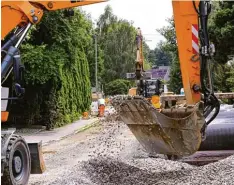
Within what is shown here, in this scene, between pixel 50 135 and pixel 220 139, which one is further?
pixel 50 135

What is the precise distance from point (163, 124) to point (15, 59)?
2.62 metres

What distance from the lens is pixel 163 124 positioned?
7.44 metres

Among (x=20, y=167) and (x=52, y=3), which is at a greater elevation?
(x=52, y=3)

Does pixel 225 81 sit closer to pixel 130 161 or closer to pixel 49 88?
pixel 49 88

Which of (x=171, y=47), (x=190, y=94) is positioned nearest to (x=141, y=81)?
(x=171, y=47)

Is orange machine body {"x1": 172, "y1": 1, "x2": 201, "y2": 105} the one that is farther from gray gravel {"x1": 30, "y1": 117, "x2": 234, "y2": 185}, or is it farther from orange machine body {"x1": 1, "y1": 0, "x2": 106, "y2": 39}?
orange machine body {"x1": 1, "y1": 0, "x2": 106, "y2": 39}

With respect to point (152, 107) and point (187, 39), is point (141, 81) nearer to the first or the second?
point (152, 107)

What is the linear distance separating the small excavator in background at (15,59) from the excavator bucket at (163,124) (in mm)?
1815

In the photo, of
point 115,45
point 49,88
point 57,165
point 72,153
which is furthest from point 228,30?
point 115,45

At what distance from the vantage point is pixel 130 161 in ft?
30.5

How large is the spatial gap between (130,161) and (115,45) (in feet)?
184

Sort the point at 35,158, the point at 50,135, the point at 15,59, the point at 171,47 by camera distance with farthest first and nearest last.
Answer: the point at 171,47 < the point at 50,135 < the point at 35,158 < the point at 15,59

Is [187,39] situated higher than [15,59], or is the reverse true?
[187,39]

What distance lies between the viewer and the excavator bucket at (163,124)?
283 inches
